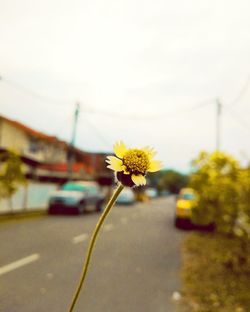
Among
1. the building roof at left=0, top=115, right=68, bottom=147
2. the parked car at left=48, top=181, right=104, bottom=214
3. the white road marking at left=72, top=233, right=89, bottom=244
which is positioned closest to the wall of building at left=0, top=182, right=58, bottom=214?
the parked car at left=48, top=181, right=104, bottom=214

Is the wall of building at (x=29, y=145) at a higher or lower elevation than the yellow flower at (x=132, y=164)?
higher

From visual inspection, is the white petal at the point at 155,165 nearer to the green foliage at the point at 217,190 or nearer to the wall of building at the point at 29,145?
the green foliage at the point at 217,190

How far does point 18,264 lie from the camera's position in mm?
7824

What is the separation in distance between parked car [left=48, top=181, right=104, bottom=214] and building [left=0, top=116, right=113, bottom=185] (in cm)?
674

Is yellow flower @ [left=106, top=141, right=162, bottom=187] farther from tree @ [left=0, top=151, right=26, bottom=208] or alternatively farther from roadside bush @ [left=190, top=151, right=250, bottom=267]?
tree @ [left=0, top=151, right=26, bottom=208]

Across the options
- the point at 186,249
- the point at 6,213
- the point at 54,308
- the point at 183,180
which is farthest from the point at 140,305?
the point at 183,180

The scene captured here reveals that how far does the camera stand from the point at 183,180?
145m

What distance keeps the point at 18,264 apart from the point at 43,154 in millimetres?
37767

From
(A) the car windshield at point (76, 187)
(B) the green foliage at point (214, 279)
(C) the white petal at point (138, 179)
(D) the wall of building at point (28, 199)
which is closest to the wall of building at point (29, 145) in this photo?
(D) the wall of building at point (28, 199)

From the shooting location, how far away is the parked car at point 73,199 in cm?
2017

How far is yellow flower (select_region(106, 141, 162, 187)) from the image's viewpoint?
1.40 m

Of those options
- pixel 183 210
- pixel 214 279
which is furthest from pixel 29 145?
pixel 214 279

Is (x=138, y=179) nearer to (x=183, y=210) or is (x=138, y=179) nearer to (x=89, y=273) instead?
(x=89, y=273)

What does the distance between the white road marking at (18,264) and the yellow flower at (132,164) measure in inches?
251
